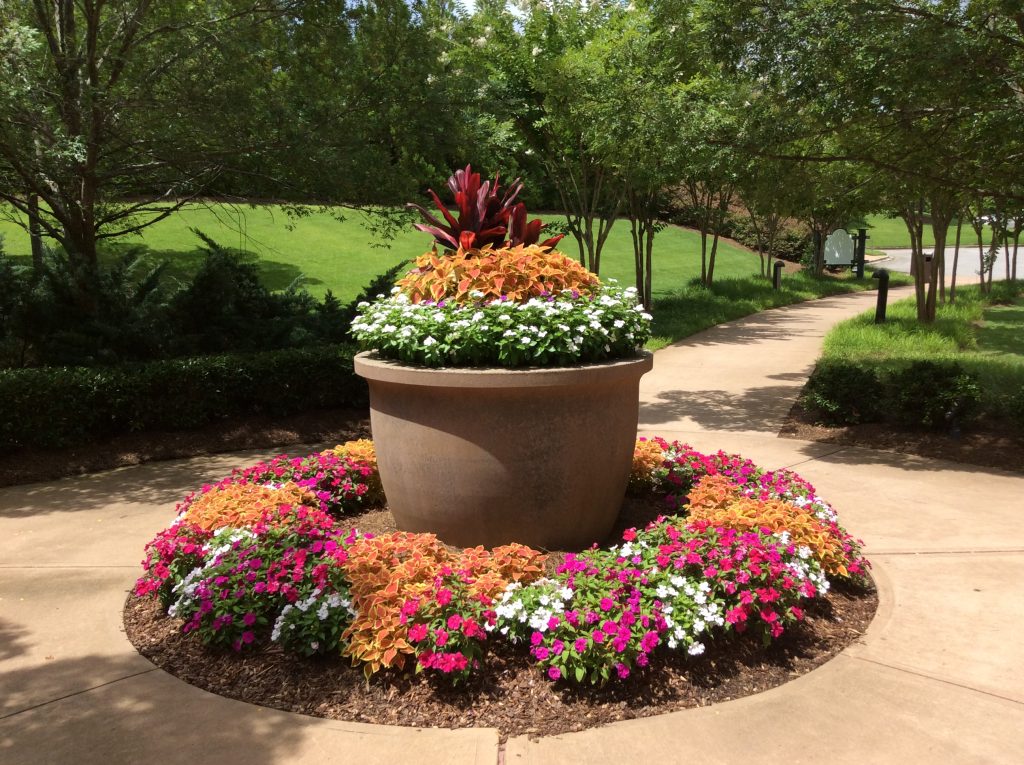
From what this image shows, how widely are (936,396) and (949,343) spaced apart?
714 cm

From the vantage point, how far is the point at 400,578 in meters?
3.80

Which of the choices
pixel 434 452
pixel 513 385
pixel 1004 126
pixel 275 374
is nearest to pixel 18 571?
pixel 434 452

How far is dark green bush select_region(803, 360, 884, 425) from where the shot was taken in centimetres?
839

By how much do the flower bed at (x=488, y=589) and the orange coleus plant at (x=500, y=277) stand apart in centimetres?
142

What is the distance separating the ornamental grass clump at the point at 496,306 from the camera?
437 cm

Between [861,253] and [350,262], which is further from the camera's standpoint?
[861,253]

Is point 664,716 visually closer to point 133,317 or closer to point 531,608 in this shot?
point 531,608

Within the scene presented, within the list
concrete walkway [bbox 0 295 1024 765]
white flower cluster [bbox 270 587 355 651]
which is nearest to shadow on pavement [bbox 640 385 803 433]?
concrete walkway [bbox 0 295 1024 765]

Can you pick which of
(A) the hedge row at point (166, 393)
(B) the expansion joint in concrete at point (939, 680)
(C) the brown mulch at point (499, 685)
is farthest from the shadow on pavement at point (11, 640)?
(B) the expansion joint in concrete at point (939, 680)

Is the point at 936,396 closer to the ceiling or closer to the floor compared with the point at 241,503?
closer to the ceiling

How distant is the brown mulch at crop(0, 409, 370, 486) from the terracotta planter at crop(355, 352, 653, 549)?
3.91m

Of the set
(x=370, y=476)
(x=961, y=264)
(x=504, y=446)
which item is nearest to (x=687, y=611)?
(x=504, y=446)

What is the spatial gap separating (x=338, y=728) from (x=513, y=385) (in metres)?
1.79

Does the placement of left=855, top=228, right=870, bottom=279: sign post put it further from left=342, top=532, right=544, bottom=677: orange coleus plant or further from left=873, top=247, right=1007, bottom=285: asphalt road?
left=342, top=532, right=544, bottom=677: orange coleus plant
